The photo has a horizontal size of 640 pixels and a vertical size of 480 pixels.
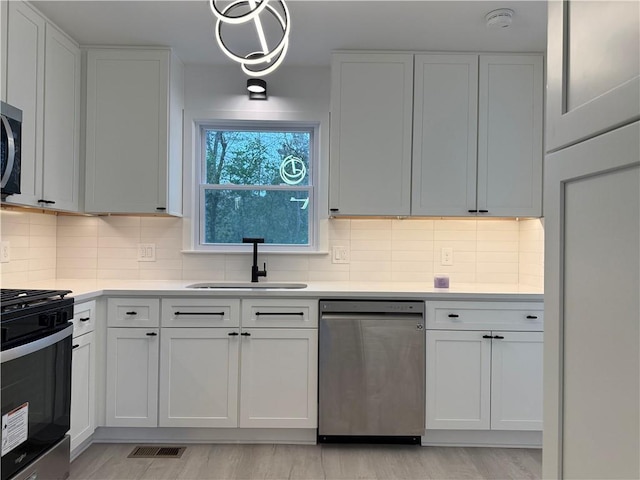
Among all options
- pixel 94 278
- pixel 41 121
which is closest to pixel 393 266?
pixel 94 278

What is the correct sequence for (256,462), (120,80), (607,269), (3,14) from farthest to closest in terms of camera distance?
(120,80)
(256,462)
(3,14)
(607,269)

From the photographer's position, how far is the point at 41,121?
2361 millimetres

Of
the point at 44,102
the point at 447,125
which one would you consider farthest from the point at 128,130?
the point at 447,125

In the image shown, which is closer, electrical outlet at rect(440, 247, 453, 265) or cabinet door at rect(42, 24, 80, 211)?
cabinet door at rect(42, 24, 80, 211)

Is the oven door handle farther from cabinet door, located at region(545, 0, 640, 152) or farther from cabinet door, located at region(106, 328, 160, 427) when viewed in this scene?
cabinet door, located at region(545, 0, 640, 152)

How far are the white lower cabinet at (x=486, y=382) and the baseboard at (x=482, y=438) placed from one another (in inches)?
Result: 3.4

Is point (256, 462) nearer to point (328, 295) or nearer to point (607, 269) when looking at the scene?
point (328, 295)

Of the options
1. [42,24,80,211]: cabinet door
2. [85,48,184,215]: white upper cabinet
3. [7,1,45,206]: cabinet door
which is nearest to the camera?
[7,1,45,206]: cabinet door

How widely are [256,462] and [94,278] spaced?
172cm

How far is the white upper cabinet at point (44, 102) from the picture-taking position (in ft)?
7.13

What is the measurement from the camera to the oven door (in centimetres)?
159

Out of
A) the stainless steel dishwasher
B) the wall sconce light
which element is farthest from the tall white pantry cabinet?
the wall sconce light

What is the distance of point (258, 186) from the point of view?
3145 millimetres

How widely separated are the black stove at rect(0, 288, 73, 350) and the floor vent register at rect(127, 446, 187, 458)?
36.3 inches
